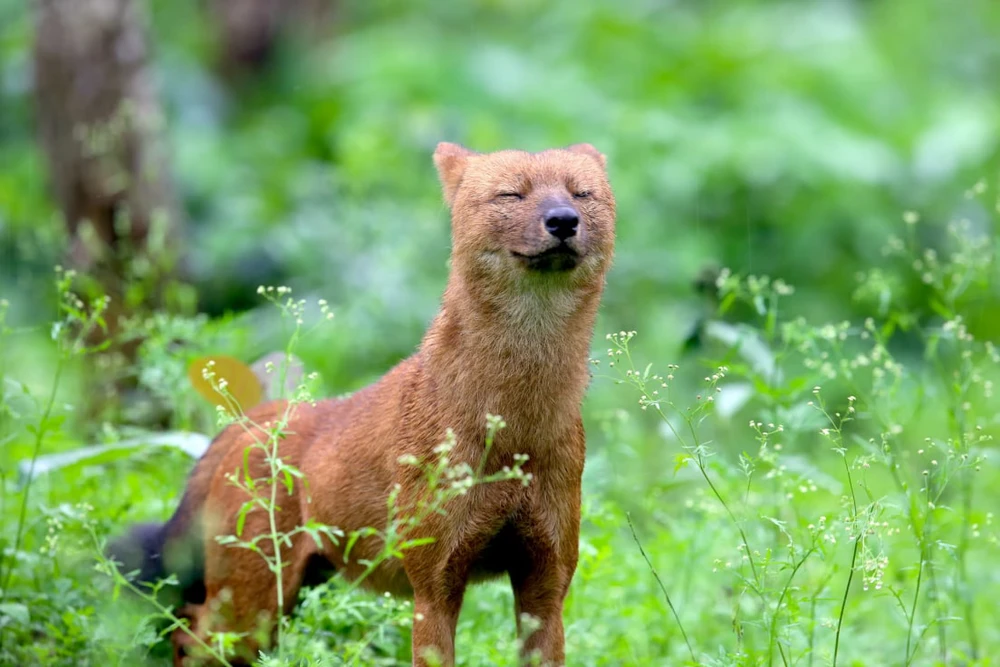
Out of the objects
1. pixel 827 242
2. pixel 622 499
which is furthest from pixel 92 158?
pixel 827 242

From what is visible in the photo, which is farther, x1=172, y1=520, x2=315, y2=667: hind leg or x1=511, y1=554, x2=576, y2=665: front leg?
x1=172, y1=520, x2=315, y2=667: hind leg

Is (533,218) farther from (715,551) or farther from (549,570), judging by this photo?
(715,551)

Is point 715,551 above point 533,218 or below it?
below

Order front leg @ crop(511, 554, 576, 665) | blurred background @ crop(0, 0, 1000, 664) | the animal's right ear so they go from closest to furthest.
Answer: front leg @ crop(511, 554, 576, 665) < the animal's right ear < blurred background @ crop(0, 0, 1000, 664)

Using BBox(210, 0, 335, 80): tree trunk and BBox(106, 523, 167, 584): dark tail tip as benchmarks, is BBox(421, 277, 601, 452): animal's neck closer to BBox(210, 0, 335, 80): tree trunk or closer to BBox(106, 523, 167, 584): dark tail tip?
BBox(106, 523, 167, 584): dark tail tip

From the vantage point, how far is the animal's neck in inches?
165

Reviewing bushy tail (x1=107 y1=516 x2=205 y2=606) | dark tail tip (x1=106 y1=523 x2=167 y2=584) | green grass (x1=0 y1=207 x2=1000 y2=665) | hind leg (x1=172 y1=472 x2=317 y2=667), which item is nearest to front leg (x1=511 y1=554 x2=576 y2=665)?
green grass (x1=0 y1=207 x2=1000 y2=665)

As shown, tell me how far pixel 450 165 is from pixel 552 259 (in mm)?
796

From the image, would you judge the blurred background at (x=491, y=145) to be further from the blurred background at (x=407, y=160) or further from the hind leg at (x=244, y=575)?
the hind leg at (x=244, y=575)

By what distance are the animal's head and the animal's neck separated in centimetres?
8

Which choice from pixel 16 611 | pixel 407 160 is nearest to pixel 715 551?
pixel 16 611

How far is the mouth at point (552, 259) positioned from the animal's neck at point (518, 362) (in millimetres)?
69

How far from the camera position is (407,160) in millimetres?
10672

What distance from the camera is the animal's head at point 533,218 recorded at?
13.8ft
